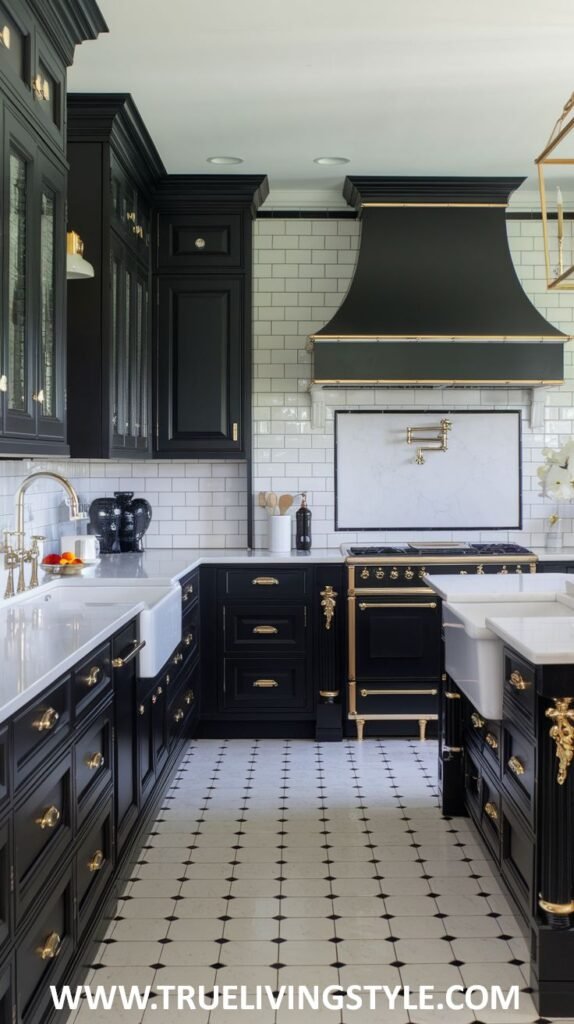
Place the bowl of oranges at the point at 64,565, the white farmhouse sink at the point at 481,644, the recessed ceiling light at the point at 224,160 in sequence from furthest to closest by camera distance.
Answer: the recessed ceiling light at the point at 224,160, the bowl of oranges at the point at 64,565, the white farmhouse sink at the point at 481,644

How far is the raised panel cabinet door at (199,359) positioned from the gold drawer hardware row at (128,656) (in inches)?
86.5

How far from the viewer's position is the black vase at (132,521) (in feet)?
18.4

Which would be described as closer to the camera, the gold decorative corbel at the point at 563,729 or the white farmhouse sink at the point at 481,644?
the gold decorative corbel at the point at 563,729

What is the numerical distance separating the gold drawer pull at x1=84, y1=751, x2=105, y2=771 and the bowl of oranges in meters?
1.40

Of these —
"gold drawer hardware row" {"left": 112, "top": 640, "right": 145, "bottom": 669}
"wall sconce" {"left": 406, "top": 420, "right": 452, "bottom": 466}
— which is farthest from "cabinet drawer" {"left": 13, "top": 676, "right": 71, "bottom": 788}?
"wall sconce" {"left": 406, "top": 420, "right": 452, "bottom": 466}

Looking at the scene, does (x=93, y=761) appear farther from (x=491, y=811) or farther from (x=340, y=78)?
(x=340, y=78)

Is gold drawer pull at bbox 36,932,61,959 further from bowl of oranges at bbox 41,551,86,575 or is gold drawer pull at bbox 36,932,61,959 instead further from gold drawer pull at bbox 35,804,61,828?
bowl of oranges at bbox 41,551,86,575

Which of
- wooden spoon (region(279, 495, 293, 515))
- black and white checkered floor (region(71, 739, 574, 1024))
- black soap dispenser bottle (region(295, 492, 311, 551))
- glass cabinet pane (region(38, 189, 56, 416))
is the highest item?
glass cabinet pane (region(38, 189, 56, 416))

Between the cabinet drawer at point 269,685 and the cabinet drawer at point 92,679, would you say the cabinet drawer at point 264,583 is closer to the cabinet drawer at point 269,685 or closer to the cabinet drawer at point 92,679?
the cabinet drawer at point 269,685

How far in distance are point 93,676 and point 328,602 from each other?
2.65 m

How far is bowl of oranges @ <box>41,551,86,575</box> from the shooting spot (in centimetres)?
430

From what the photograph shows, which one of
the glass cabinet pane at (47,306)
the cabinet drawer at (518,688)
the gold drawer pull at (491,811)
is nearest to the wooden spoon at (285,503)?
the glass cabinet pane at (47,306)

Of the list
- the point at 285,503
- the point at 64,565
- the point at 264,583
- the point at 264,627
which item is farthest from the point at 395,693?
the point at 64,565

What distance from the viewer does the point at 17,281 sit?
10.1 ft
